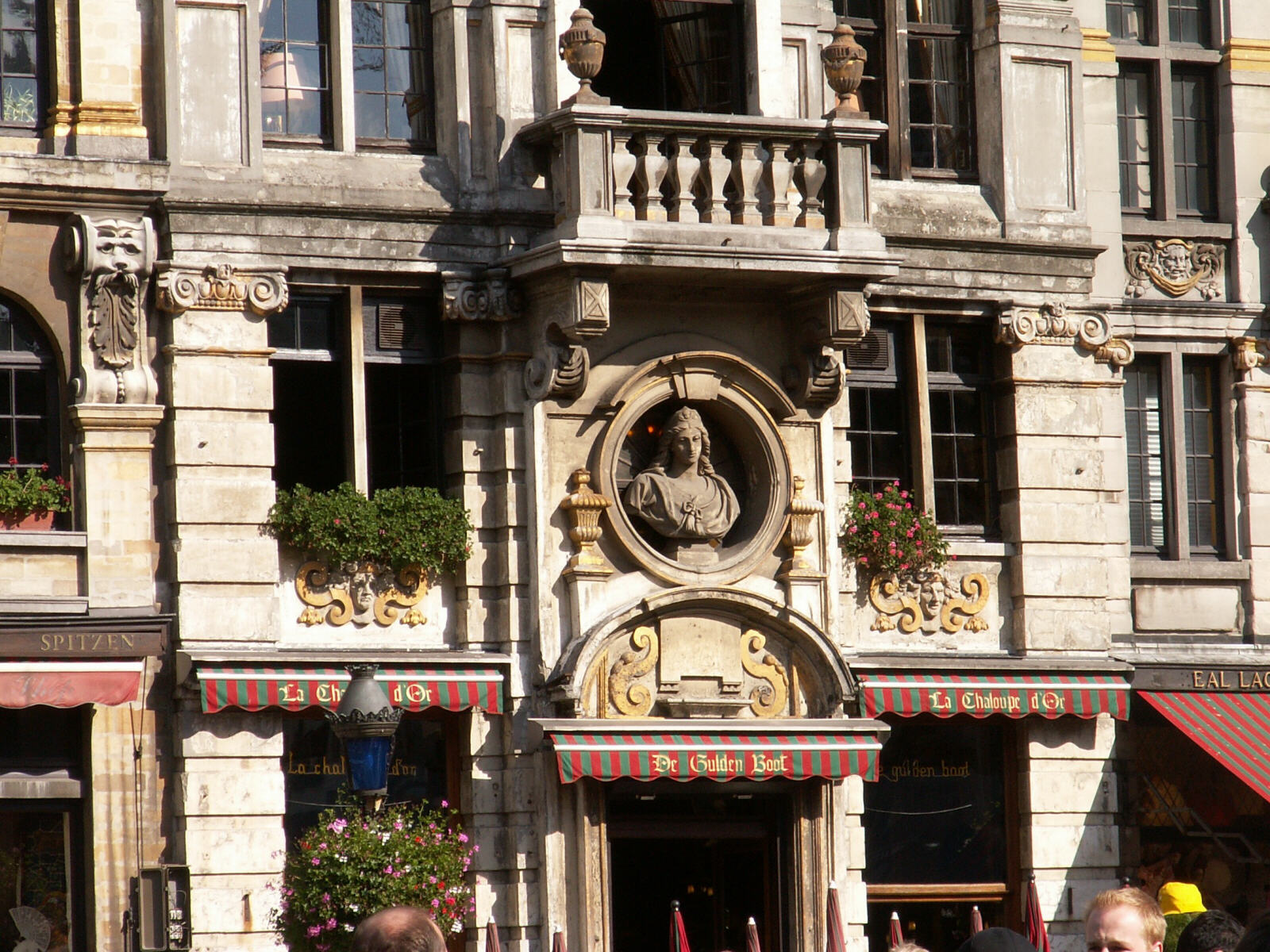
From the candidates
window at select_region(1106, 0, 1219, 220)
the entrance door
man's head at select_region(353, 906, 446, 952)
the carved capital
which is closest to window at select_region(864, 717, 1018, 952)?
the entrance door

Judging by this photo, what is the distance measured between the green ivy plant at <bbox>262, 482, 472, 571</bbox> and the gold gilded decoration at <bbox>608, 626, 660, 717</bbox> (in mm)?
1421

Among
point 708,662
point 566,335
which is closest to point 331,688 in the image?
point 708,662

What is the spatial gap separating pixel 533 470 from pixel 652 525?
103cm

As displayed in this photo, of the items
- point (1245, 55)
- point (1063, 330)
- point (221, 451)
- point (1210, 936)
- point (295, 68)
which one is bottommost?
point (1210, 936)

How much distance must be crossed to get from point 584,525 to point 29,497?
4072mm

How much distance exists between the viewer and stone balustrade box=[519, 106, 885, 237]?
18906 mm

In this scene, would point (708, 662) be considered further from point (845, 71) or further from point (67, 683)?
point (67, 683)

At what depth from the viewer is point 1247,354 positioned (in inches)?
859

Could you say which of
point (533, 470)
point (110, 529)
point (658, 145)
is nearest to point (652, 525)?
point (533, 470)

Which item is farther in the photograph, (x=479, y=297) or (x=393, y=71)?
(x=393, y=71)

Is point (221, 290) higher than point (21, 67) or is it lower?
lower

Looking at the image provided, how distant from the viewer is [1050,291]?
21266 millimetres

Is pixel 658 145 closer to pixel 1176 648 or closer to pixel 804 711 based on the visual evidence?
pixel 804 711

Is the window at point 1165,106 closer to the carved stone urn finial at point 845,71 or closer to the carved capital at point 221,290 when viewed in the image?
the carved stone urn finial at point 845,71
